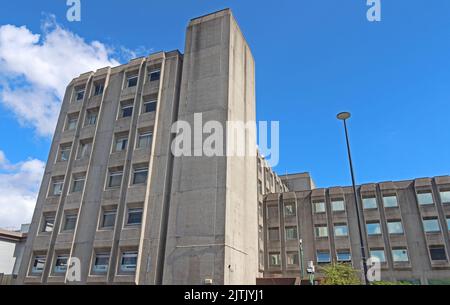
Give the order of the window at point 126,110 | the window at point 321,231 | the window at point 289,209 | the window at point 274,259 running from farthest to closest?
the window at point 289,209, the window at point 274,259, the window at point 321,231, the window at point 126,110

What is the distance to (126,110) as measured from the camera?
3020cm

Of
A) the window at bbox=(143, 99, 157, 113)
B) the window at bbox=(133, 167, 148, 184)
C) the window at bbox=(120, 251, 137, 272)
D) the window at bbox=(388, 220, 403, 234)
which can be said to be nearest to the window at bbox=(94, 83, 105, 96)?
the window at bbox=(143, 99, 157, 113)

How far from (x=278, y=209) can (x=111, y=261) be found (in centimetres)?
2771

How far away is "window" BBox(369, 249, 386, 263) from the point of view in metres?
38.5

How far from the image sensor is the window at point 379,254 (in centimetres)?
3850

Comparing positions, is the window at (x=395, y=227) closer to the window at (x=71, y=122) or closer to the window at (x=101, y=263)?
the window at (x=101, y=263)

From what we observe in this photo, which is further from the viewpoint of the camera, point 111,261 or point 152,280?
point 111,261

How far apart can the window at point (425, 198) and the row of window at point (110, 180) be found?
110 ft

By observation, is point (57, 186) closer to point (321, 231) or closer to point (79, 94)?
point (79, 94)

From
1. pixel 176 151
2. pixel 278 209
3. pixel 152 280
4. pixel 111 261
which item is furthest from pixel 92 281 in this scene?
pixel 278 209

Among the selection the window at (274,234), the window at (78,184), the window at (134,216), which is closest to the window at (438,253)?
the window at (274,234)

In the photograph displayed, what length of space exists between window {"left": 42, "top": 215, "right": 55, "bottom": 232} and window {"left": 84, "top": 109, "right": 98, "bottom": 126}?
9300 millimetres
